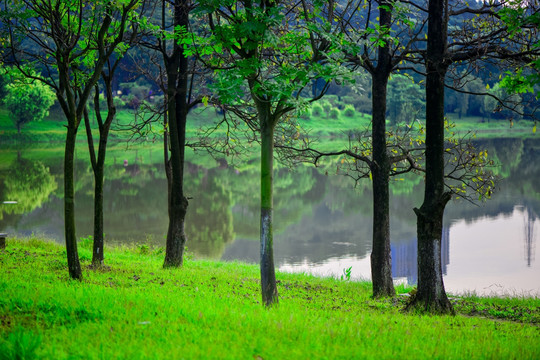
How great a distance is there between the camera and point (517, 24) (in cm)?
791

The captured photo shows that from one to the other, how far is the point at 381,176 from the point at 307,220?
1648 centimetres

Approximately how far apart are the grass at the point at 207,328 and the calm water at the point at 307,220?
8.53 meters

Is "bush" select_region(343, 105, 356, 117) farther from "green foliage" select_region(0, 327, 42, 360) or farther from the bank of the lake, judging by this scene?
"green foliage" select_region(0, 327, 42, 360)

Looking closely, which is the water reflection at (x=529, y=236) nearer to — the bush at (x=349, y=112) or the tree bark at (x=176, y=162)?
the tree bark at (x=176, y=162)

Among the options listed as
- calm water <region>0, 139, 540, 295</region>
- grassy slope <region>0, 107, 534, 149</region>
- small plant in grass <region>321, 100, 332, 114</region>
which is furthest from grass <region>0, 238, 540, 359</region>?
small plant in grass <region>321, 100, 332, 114</region>

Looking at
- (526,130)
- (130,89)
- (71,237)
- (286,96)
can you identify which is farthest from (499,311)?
(526,130)

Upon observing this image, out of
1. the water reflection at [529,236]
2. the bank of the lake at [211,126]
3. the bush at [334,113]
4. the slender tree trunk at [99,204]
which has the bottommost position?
the water reflection at [529,236]

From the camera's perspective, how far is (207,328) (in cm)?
625

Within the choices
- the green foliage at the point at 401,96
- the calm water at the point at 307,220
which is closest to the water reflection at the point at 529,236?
the calm water at the point at 307,220

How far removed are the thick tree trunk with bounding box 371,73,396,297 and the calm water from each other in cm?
514

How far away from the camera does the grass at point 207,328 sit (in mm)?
5453

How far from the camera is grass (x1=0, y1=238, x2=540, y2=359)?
5453mm

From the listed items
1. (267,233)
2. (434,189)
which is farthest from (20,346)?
(434,189)

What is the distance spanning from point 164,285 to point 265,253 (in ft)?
8.70
